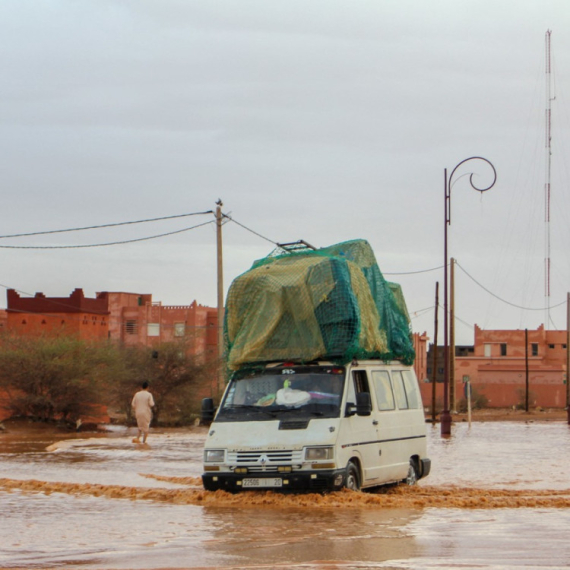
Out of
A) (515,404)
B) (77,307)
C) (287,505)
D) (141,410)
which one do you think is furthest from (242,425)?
(515,404)

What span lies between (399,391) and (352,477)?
2446mm

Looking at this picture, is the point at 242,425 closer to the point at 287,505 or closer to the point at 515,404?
the point at 287,505

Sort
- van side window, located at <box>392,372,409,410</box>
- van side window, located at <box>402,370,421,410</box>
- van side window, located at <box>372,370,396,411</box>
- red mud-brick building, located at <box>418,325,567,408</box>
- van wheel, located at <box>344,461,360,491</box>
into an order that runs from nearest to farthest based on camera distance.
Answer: van wheel, located at <box>344,461,360,491</box> < van side window, located at <box>372,370,396,411</box> < van side window, located at <box>392,372,409,410</box> < van side window, located at <box>402,370,421,410</box> < red mud-brick building, located at <box>418,325,567,408</box>

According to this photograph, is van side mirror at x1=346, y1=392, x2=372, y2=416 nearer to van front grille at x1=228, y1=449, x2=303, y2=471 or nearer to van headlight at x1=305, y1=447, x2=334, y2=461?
van headlight at x1=305, y1=447, x2=334, y2=461

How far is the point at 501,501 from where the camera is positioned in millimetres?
14344

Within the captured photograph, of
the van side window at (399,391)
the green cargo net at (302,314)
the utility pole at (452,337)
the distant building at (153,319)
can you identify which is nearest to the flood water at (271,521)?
the van side window at (399,391)

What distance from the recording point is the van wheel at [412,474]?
647 inches

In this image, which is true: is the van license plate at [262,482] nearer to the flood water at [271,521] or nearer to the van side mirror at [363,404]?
the flood water at [271,521]

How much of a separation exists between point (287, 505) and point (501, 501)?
9.35ft

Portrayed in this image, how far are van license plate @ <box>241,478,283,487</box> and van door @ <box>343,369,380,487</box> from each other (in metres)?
0.97

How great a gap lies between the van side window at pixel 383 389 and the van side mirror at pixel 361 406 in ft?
3.22

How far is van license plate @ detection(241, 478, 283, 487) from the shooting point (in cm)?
1391

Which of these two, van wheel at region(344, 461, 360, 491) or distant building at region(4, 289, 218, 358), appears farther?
distant building at region(4, 289, 218, 358)

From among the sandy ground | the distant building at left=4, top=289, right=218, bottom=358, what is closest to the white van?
the sandy ground
